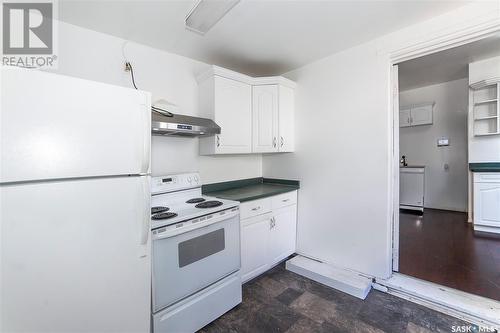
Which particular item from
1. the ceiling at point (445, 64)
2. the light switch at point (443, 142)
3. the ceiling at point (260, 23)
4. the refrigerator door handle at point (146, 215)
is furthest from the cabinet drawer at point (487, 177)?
the refrigerator door handle at point (146, 215)

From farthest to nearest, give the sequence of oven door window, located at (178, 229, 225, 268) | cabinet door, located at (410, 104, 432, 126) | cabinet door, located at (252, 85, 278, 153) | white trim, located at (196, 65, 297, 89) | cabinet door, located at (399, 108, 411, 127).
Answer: cabinet door, located at (399, 108, 411, 127) → cabinet door, located at (410, 104, 432, 126) → cabinet door, located at (252, 85, 278, 153) → white trim, located at (196, 65, 297, 89) → oven door window, located at (178, 229, 225, 268)

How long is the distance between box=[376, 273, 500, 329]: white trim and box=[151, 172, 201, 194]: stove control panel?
2.10 m

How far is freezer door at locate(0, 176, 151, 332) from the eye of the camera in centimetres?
105

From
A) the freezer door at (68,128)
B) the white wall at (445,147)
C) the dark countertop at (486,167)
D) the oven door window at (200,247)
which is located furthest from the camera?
the white wall at (445,147)

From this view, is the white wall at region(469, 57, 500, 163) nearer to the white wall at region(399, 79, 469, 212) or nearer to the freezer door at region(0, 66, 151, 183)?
the white wall at region(399, 79, 469, 212)

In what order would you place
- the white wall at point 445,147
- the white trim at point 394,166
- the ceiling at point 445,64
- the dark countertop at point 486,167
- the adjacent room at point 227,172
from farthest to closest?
1. the white wall at point 445,147
2. the dark countertop at point 486,167
3. the ceiling at point 445,64
4. the white trim at point 394,166
5. the adjacent room at point 227,172

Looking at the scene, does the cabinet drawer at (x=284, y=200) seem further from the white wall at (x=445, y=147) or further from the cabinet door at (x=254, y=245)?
the white wall at (x=445, y=147)

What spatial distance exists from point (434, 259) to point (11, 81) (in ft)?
12.6

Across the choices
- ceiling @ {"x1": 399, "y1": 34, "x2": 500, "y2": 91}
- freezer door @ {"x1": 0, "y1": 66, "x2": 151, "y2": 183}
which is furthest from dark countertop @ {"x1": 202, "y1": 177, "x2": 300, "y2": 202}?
ceiling @ {"x1": 399, "y1": 34, "x2": 500, "y2": 91}

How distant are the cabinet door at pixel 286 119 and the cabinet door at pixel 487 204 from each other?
3.02m

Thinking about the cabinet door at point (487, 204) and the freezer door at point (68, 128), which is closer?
the freezer door at point (68, 128)

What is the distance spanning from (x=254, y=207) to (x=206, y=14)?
1.74 metres

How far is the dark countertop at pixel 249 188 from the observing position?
240cm

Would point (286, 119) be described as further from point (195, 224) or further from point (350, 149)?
point (195, 224)
